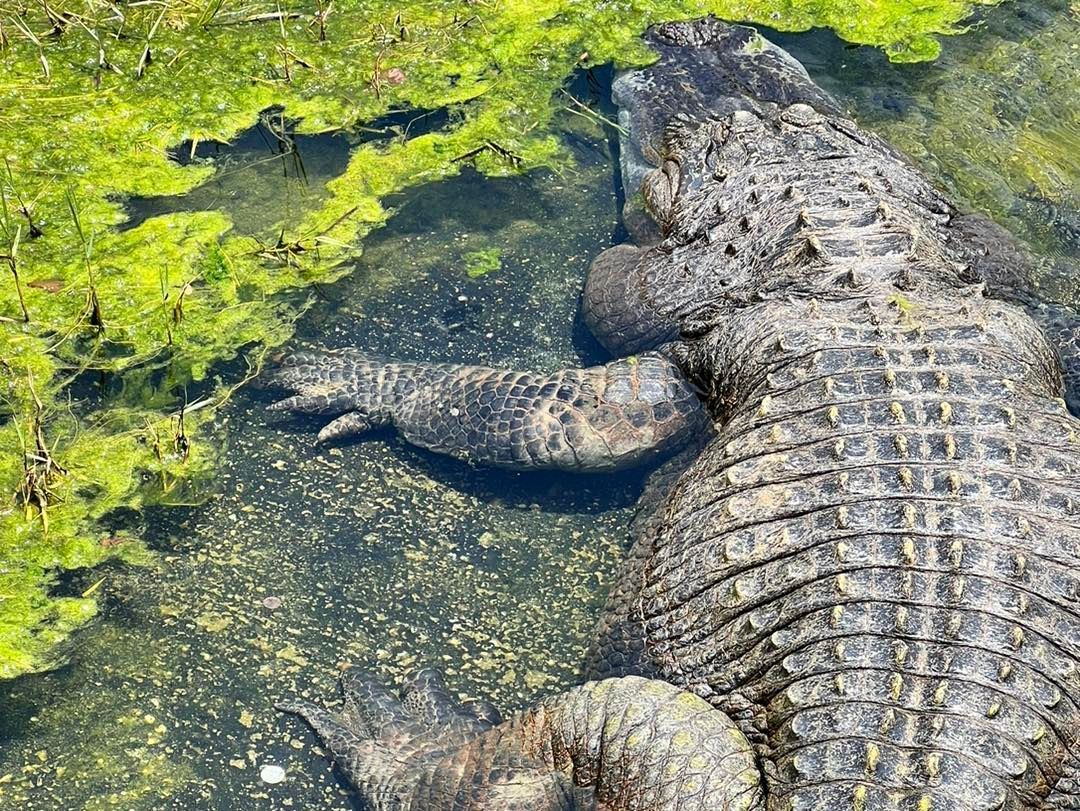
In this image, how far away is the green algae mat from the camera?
13.0ft

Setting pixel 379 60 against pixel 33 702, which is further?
pixel 379 60

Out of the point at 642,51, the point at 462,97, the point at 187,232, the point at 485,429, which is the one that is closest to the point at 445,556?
the point at 485,429

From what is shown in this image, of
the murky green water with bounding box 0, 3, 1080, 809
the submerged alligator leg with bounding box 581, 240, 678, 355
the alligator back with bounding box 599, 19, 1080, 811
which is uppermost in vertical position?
the alligator back with bounding box 599, 19, 1080, 811

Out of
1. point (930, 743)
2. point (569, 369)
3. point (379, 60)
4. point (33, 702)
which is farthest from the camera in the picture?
point (379, 60)

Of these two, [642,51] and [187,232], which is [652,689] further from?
[642,51]

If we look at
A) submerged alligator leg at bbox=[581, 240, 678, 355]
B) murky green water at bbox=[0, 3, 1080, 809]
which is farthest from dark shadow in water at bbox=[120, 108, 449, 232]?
submerged alligator leg at bbox=[581, 240, 678, 355]

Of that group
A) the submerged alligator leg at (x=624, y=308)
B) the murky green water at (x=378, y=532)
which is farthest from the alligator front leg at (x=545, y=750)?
the submerged alligator leg at (x=624, y=308)

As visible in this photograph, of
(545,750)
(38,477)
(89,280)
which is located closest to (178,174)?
(89,280)

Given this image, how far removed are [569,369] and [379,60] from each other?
6.38ft

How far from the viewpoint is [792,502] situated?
3.09 metres

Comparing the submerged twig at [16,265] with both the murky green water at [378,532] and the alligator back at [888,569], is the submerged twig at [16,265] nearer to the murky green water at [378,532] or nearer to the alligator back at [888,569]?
the murky green water at [378,532]

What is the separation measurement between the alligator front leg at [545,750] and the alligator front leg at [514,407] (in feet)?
2.97

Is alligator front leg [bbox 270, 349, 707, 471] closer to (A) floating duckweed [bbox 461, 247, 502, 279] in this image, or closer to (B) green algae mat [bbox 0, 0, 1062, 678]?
(B) green algae mat [bbox 0, 0, 1062, 678]

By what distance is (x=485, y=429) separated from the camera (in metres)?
4.21
